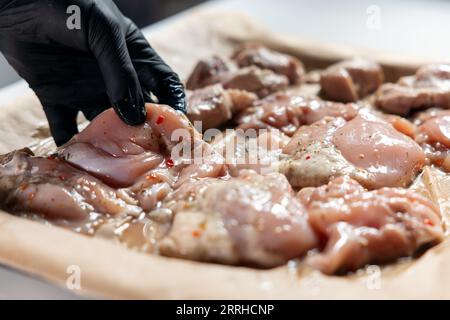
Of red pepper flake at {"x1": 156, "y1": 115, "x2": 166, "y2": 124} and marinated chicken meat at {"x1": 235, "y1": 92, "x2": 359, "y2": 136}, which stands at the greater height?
red pepper flake at {"x1": 156, "y1": 115, "x2": 166, "y2": 124}

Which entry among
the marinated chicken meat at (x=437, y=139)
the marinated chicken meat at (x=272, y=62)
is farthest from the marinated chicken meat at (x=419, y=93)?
the marinated chicken meat at (x=272, y=62)

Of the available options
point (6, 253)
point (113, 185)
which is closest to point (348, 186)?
point (113, 185)

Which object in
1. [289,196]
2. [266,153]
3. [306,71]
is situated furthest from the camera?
[306,71]

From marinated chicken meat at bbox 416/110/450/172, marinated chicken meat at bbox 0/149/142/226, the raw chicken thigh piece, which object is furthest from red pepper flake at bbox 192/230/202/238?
marinated chicken meat at bbox 416/110/450/172

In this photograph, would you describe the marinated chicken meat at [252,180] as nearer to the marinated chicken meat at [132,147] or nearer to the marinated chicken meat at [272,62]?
the marinated chicken meat at [132,147]

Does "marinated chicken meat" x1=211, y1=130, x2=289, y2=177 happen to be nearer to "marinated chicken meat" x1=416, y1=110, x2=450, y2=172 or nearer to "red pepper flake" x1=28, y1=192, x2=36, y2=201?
"marinated chicken meat" x1=416, y1=110, x2=450, y2=172
